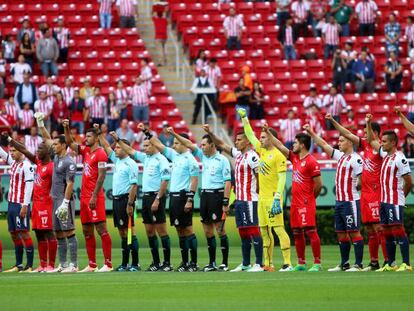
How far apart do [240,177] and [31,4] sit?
1930cm

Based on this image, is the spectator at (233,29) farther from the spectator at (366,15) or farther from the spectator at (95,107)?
the spectator at (95,107)

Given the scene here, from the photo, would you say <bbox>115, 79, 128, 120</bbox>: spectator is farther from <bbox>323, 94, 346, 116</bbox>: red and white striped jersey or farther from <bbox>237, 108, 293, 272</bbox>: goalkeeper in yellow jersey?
<bbox>237, 108, 293, 272</bbox>: goalkeeper in yellow jersey

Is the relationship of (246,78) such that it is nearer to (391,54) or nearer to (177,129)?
(177,129)

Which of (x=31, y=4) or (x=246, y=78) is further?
(x=31, y=4)

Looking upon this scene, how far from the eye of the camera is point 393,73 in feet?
122

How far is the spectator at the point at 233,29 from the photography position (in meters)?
37.9

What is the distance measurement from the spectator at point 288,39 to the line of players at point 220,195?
17019mm

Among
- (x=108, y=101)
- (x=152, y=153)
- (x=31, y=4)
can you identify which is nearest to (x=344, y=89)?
(x=108, y=101)

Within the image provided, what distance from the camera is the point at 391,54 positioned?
1464 inches

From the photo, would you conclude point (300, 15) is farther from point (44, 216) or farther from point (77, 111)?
point (44, 216)

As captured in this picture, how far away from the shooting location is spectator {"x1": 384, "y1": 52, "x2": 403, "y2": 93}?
1465 inches

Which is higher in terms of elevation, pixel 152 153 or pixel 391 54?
pixel 391 54

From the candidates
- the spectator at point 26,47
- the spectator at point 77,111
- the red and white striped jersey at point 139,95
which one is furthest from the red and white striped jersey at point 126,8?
the spectator at point 77,111

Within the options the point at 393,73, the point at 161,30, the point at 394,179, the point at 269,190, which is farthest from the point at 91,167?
the point at 393,73
